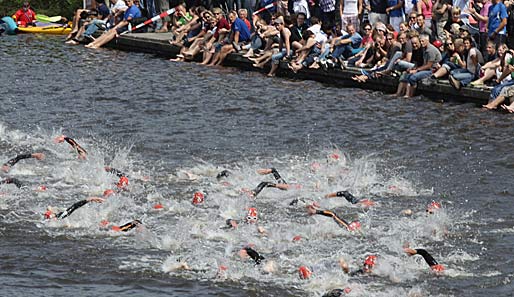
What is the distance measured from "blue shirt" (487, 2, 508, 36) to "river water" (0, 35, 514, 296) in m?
1.69

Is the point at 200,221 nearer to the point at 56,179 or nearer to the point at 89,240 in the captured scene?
the point at 89,240

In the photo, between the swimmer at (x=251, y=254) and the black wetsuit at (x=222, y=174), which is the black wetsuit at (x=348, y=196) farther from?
the swimmer at (x=251, y=254)

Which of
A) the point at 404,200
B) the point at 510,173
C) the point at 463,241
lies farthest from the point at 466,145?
the point at 463,241

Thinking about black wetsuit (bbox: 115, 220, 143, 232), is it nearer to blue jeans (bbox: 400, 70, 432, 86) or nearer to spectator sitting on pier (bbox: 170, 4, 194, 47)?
blue jeans (bbox: 400, 70, 432, 86)

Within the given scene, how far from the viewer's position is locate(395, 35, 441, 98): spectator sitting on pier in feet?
77.2

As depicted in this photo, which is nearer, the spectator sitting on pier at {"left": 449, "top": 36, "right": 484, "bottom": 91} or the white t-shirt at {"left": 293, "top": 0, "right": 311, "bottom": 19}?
the spectator sitting on pier at {"left": 449, "top": 36, "right": 484, "bottom": 91}

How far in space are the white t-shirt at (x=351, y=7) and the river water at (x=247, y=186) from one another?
2.06m

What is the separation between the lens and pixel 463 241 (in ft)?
46.7

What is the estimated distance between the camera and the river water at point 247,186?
12.8 m

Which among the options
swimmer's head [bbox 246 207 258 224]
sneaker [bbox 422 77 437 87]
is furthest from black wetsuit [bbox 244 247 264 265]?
sneaker [bbox 422 77 437 87]

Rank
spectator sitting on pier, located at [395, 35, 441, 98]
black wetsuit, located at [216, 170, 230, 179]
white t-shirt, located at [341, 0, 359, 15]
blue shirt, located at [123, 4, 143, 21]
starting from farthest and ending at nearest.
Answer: blue shirt, located at [123, 4, 143, 21] < white t-shirt, located at [341, 0, 359, 15] < spectator sitting on pier, located at [395, 35, 441, 98] < black wetsuit, located at [216, 170, 230, 179]

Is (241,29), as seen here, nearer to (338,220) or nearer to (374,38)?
(374,38)

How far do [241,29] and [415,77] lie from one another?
7.29 meters

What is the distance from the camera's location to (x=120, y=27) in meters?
35.5
